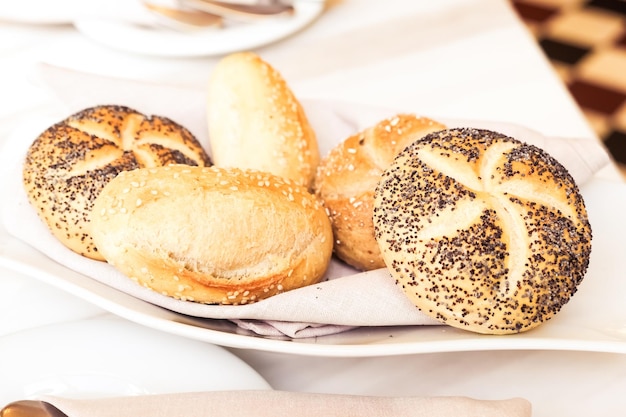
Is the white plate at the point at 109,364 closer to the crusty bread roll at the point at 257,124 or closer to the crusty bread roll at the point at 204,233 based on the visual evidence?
the crusty bread roll at the point at 204,233

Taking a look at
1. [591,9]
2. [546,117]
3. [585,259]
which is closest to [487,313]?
[585,259]

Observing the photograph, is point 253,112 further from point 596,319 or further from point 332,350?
point 596,319

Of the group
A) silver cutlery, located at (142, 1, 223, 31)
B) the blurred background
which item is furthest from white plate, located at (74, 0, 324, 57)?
the blurred background

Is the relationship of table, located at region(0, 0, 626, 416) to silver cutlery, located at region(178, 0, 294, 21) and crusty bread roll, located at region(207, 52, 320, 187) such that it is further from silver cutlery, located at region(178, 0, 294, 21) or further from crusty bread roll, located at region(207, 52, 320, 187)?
crusty bread roll, located at region(207, 52, 320, 187)

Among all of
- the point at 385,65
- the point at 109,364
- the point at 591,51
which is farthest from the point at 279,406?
the point at 591,51

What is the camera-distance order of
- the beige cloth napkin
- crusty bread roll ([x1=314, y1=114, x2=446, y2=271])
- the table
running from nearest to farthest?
the beige cloth napkin < crusty bread roll ([x1=314, y1=114, x2=446, y2=271]) < the table

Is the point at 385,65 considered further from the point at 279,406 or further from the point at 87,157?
the point at 279,406
